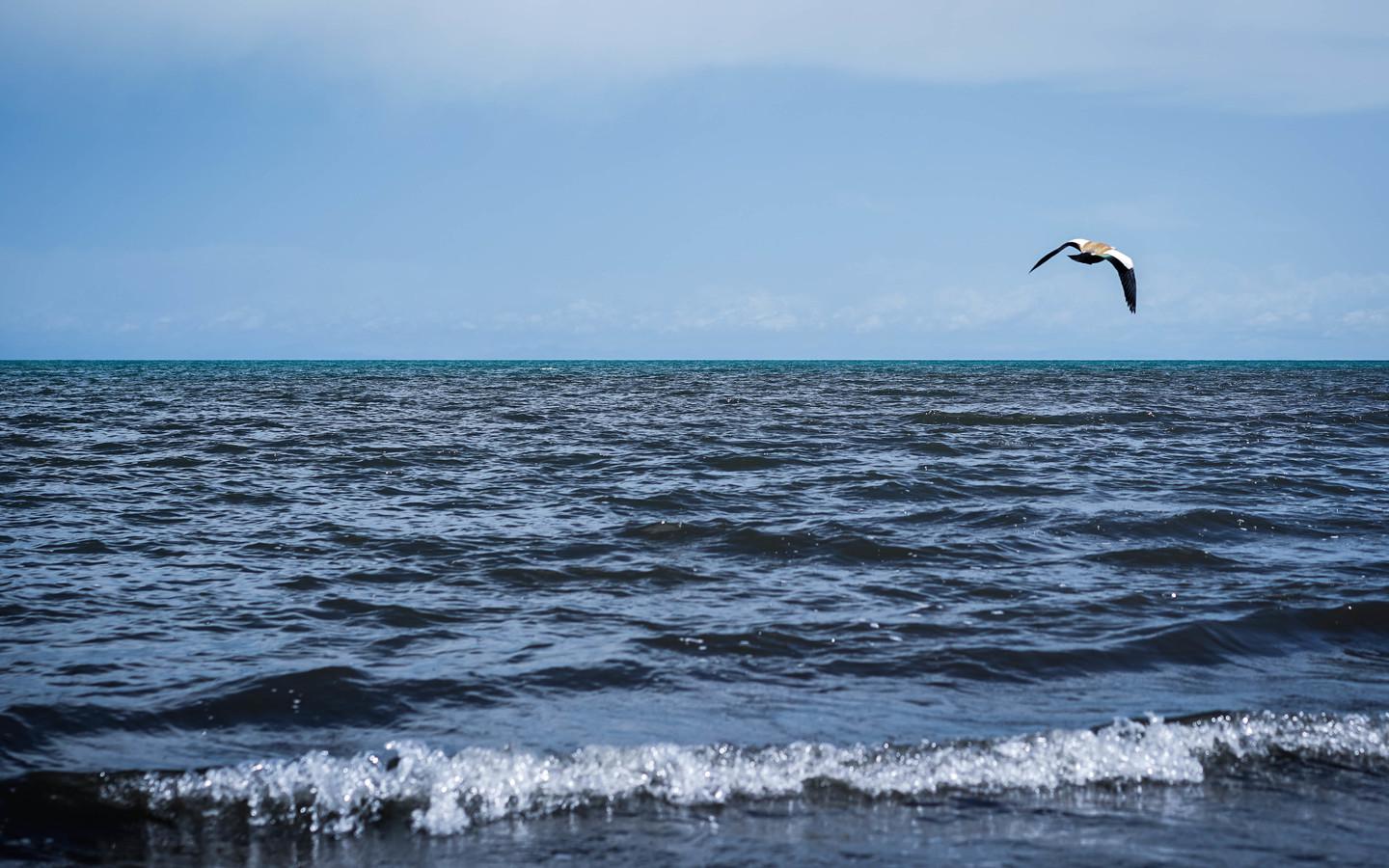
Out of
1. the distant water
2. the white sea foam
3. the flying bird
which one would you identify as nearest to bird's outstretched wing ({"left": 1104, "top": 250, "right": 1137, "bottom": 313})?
the flying bird

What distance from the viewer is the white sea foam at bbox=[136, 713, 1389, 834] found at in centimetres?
443

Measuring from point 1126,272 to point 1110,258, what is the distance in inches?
9.1

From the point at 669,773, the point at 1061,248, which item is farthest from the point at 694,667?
the point at 1061,248

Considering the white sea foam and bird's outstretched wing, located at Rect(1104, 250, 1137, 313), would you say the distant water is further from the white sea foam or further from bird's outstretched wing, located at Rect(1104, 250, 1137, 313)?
bird's outstretched wing, located at Rect(1104, 250, 1137, 313)

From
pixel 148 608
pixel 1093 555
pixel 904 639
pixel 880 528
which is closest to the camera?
pixel 904 639

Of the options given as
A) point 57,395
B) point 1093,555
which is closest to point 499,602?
point 1093,555

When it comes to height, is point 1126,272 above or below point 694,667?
above

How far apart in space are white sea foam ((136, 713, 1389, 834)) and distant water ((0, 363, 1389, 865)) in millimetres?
17

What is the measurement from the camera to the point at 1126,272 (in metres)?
11.9

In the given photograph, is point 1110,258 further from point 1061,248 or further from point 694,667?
point 694,667

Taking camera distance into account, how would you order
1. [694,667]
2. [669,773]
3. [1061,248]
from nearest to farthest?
[669,773] → [694,667] → [1061,248]

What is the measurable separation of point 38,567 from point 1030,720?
24.8 ft

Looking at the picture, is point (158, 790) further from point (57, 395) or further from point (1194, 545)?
point (57, 395)

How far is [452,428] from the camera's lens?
71.1 feet
